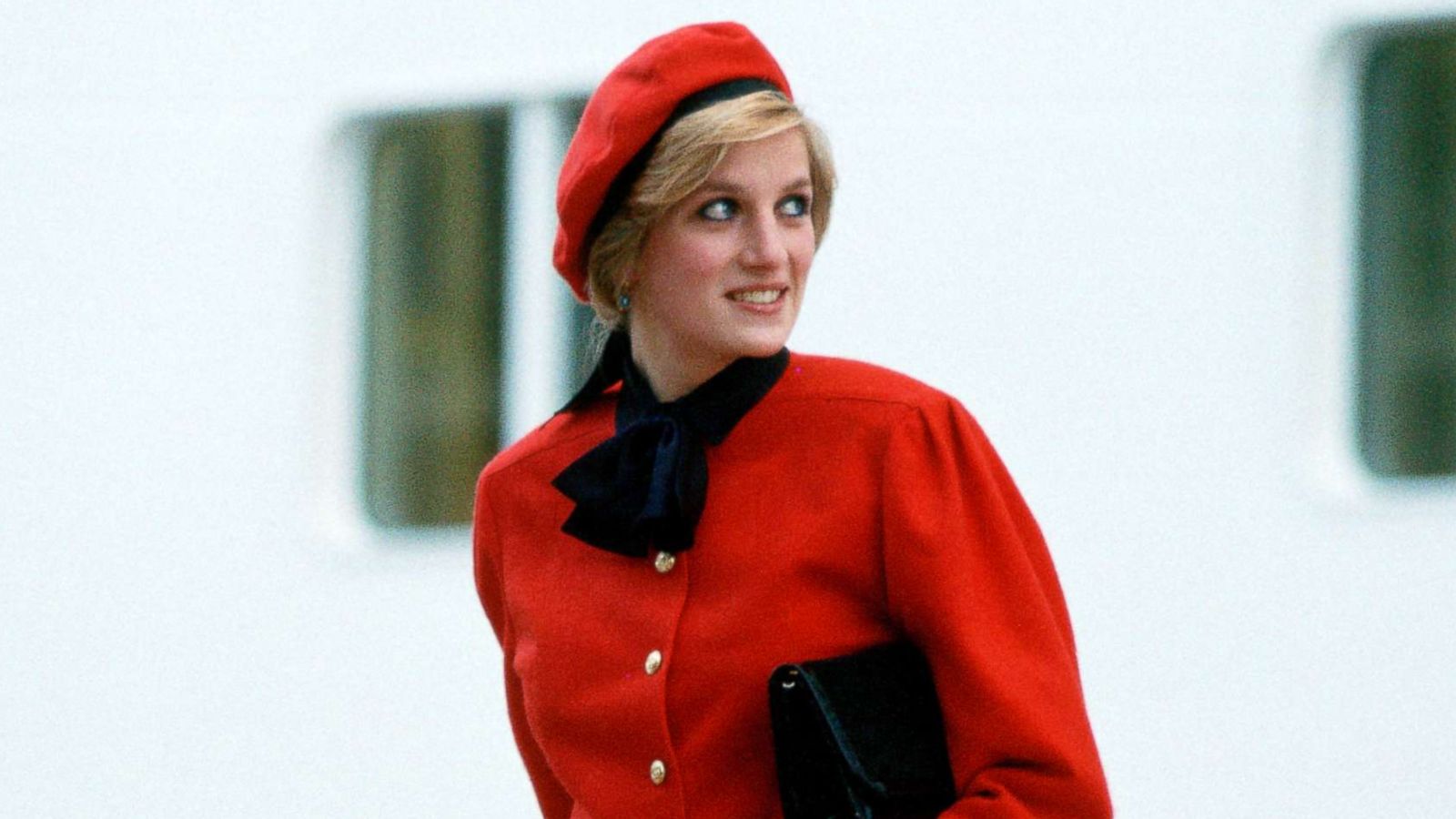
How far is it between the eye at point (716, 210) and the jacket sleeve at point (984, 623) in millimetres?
286

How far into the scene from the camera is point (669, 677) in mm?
2498

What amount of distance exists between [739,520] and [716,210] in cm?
33

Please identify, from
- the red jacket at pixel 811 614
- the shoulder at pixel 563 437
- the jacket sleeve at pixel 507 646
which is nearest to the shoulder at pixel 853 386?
the red jacket at pixel 811 614

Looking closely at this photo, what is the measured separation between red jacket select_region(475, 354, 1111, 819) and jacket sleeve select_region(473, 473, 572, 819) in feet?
0.48

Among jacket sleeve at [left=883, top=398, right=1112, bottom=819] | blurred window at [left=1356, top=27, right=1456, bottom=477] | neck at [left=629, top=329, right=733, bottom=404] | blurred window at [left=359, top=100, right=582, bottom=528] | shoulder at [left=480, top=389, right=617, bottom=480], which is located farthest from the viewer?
blurred window at [left=359, top=100, right=582, bottom=528]

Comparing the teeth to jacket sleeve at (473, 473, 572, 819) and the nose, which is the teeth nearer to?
the nose

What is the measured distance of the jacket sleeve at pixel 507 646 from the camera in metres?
2.79

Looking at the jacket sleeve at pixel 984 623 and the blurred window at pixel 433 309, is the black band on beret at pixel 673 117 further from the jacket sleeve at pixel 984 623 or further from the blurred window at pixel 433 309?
the blurred window at pixel 433 309

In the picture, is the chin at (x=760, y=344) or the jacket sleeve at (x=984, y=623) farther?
the chin at (x=760, y=344)

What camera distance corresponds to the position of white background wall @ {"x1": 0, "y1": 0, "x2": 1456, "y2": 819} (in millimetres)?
5074

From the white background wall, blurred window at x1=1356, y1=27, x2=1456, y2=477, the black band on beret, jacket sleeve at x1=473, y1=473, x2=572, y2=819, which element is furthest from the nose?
blurred window at x1=1356, y1=27, x2=1456, y2=477

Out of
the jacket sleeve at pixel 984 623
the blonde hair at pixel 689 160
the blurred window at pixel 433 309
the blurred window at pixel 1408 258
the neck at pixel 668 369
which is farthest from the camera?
the blurred window at pixel 433 309

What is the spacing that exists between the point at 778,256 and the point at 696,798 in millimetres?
572

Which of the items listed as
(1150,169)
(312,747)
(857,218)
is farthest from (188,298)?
(1150,169)
